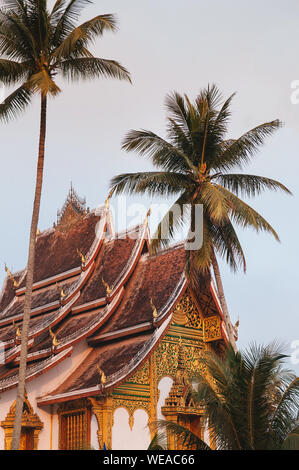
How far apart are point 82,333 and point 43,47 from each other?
7.52 meters

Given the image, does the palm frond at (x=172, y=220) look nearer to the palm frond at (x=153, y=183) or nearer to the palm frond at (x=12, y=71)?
the palm frond at (x=153, y=183)

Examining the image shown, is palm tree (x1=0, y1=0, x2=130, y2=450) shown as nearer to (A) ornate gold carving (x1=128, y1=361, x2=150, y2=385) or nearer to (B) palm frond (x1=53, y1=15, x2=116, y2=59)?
(B) palm frond (x1=53, y1=15, x2=116, y2=59)

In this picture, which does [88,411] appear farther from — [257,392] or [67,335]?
[257,392]

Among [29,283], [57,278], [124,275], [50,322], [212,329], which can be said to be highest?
[57,278]

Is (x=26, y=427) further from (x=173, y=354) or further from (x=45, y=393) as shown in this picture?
(x=173, y=354)

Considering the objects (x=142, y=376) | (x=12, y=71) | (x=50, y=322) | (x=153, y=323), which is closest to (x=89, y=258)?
(x=50, y=322)

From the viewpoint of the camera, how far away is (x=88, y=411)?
19.4m

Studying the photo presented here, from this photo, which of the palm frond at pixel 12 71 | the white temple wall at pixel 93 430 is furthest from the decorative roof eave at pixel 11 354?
the palm frond at pixel 12 71

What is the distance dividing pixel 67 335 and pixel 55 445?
3008 mm

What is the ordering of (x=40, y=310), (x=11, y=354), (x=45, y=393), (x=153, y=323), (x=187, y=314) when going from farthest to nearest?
(x=40, y=310)
(x=187, y=314)
(x=153, y=323)
(x=11, y=354)
(x=45, y=393)

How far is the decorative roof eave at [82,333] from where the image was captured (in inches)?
795

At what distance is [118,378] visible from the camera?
19.1 m

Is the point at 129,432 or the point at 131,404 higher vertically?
the point at 131,404
